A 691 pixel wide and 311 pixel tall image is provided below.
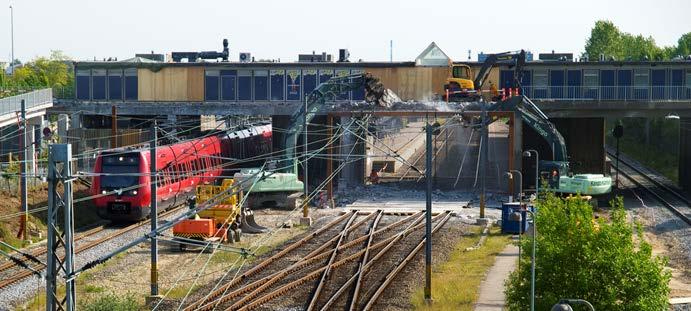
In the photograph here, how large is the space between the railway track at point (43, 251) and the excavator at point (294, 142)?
3.87m

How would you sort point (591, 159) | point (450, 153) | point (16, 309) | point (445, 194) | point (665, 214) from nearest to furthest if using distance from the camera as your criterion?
point (16, 309) → point (665, 214) → point (445, 194) → point (591, 159) → point (450, 153)

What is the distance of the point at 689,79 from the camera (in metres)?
65.0

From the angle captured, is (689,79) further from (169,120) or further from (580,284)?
(580,284)

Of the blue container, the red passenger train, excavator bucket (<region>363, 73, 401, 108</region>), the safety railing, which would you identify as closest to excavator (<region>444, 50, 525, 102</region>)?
the safety railing

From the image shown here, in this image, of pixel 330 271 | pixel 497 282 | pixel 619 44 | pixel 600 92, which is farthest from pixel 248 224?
pixel 619 44

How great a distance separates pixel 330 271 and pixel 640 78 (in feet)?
121

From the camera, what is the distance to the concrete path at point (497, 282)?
29.7 metres

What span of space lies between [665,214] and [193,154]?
21.7 m

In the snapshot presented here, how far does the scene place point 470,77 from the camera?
63.0 m

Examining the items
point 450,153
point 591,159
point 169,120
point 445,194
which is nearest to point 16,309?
point 445,194

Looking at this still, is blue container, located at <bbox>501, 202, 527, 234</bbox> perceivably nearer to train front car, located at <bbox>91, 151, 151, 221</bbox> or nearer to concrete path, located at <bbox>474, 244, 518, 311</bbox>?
concrete path, located at <bbox>474, 244, 518, 311</bbox>

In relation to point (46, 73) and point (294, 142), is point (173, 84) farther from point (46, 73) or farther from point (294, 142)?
point (46, 73)

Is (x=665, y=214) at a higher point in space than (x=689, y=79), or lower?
lower

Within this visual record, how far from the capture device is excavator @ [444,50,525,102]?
6019cm
